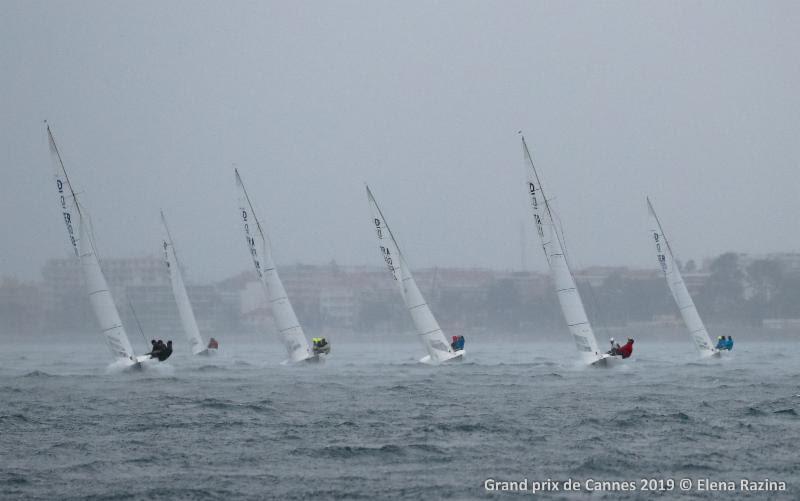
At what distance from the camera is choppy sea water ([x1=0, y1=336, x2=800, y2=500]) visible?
62.6ft

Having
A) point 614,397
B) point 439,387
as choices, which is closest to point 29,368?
point 439,387

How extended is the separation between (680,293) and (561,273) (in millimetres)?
11974

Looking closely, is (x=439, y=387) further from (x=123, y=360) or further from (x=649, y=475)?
(x=649, y=475)

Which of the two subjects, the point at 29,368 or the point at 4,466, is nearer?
the point at 4,466

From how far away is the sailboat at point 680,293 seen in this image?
54.6 metres

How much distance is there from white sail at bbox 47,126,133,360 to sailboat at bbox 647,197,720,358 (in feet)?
80.5

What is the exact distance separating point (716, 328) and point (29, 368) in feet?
304

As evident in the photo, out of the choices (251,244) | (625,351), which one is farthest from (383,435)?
(251,244)

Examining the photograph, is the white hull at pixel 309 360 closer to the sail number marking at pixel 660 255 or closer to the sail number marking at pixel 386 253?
the sail number marking at pixel 386 253

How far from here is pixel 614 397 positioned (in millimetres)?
32312

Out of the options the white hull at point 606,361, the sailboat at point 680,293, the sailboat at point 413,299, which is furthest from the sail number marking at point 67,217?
the sailboat at point 680,293

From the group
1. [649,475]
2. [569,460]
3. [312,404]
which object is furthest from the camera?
[312,404]

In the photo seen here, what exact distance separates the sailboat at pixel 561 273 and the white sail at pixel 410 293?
639 centimetres

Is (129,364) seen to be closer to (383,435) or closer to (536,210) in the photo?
(536,210)
